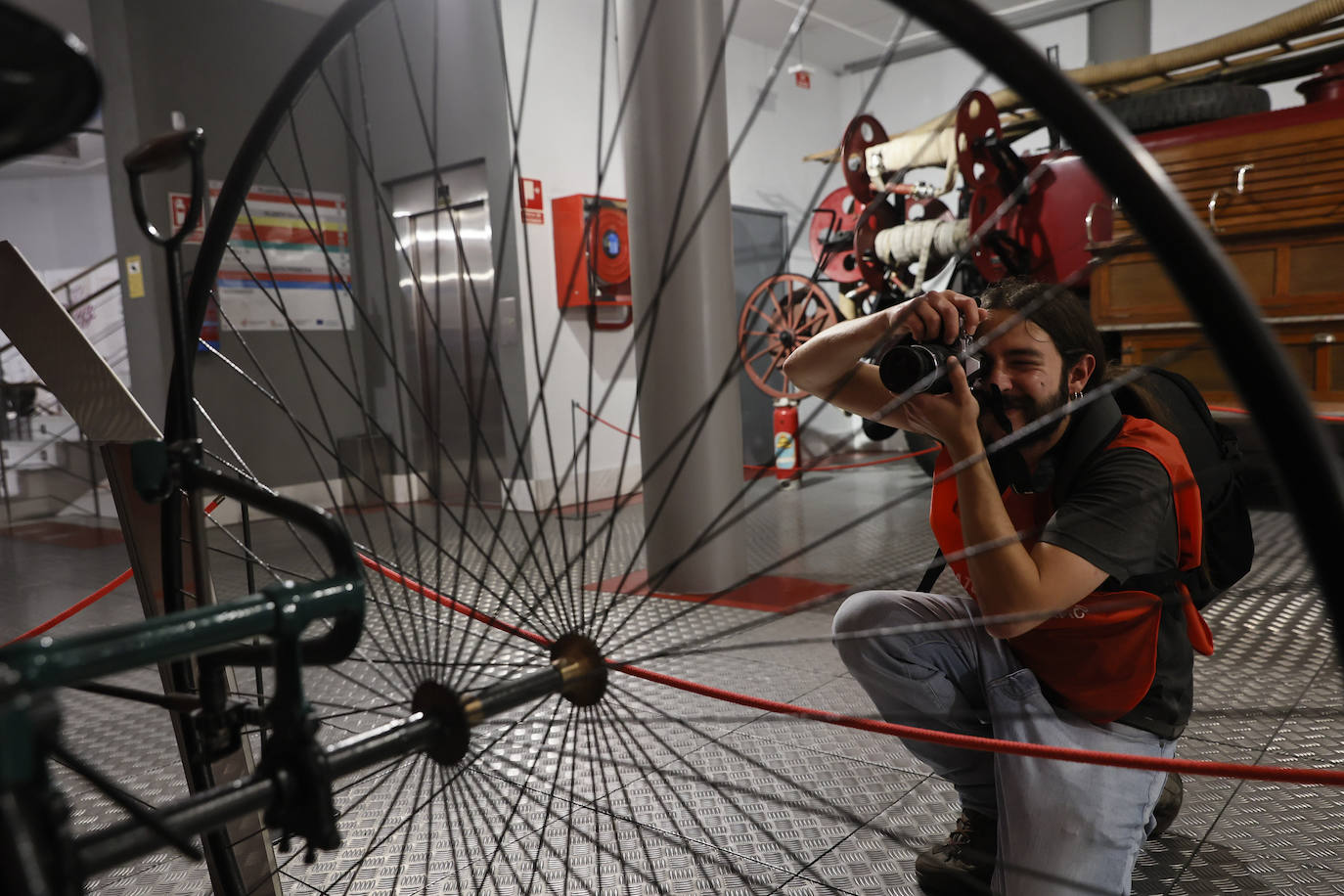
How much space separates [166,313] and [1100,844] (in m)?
5.18

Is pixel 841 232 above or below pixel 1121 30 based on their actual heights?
Result: below

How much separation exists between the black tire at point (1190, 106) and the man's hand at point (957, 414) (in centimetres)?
378

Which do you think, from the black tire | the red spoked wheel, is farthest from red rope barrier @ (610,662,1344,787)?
the black tire

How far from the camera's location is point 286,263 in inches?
225

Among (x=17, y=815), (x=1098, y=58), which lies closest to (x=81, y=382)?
(x=17, y=815)

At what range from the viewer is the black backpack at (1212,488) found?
130 centimetres

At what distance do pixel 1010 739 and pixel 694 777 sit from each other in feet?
1.87

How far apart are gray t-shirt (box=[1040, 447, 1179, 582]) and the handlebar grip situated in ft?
3.49

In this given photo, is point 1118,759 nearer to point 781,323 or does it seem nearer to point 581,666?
point 581,666

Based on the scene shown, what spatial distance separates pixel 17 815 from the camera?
0.46 metres

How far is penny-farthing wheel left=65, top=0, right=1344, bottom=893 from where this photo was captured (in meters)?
0.87

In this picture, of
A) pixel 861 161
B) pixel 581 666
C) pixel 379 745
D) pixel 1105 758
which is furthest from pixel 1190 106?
pixel 379 745

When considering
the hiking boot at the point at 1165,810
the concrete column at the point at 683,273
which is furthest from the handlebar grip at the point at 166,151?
the concrete column at the point at 683,273

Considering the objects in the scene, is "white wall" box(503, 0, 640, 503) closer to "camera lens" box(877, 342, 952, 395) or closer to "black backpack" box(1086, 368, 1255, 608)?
"black backpack" box(1086, 368, 1255, 608)
